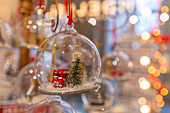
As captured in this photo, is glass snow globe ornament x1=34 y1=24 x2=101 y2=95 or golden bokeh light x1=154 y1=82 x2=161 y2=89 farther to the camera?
golden bokeh light x1=154 y1=82 x2=161 y2=89

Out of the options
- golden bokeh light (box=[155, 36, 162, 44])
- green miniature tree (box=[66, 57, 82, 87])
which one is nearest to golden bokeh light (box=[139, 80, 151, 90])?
golden bokeh light (box=[155, 36, 162, 44])

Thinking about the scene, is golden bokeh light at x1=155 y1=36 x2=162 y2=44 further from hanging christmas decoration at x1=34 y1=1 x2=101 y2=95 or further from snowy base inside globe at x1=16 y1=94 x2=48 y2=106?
hanging christmas decoration at x1=34 y1=1 x2=101 y2=95

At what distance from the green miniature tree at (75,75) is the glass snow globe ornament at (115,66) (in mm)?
718

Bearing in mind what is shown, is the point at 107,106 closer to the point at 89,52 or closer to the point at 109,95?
the point at 109,95

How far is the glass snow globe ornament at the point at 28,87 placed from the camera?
2.99 feet

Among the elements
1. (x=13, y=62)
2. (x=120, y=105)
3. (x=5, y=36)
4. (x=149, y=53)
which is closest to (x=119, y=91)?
(x=120, y=105)

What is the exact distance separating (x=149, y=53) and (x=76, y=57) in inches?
118

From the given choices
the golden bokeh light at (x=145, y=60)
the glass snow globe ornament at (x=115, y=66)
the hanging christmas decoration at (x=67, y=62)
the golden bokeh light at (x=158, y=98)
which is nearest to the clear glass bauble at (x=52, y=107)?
the hanging christmas decoration at (x=67, y=62)

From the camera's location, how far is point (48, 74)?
592mm

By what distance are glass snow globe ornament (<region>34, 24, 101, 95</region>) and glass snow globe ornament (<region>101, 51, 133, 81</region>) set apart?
694 millimetres

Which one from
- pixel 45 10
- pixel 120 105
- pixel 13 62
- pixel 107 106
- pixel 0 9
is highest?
pixel 0 9

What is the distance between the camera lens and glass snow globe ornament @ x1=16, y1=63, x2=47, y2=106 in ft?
2.99

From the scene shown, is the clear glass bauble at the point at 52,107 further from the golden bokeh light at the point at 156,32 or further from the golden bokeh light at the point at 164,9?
the golden bokeh light at the point at 156,32

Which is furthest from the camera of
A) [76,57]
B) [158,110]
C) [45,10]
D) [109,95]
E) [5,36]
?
[158,110]
